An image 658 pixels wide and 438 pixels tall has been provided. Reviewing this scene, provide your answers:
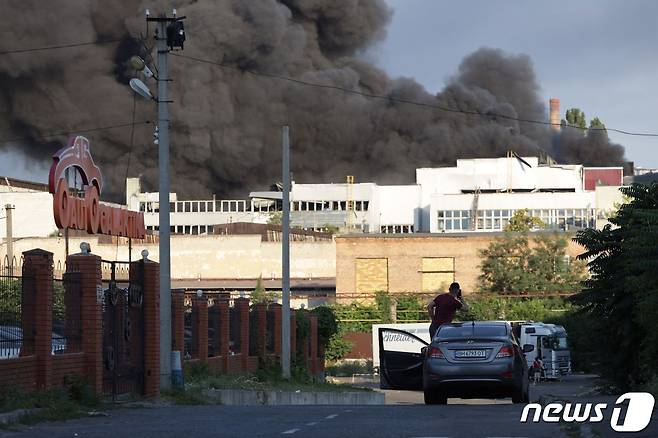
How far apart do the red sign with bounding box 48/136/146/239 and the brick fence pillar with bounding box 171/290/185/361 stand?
2.02 meters

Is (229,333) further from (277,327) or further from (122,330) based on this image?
(122,330)

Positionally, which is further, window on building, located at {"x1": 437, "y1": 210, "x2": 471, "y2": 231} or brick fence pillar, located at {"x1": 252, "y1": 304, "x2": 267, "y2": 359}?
window on building, located at {"x1": 437, "y1": 210, "x2": 471, "y2": 231}

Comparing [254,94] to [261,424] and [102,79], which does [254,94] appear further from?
[261,424]

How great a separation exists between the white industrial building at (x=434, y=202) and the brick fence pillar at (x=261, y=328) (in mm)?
71634

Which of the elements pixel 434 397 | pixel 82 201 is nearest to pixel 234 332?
pixel 82 201

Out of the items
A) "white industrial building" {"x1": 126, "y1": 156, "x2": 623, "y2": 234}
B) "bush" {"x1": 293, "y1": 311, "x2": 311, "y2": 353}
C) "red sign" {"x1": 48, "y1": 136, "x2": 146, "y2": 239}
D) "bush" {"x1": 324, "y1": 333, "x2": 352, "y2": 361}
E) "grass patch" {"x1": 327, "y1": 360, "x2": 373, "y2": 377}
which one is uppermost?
"white industrial building" {"x1": 126, "y1": 156, "x2": 623, "y2": 234}

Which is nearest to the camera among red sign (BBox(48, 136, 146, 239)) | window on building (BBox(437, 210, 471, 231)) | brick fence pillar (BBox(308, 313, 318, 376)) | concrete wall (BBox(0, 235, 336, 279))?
red sign (BBox(48, 136, 146, 239))

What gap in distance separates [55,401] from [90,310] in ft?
7.52

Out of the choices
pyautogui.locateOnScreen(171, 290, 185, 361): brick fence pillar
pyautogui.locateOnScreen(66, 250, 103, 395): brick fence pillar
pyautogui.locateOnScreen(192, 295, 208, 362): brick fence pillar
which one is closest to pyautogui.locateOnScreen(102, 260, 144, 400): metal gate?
pyautogui.locateOnScreen(66, 250, 103, 395): brick fence pillar

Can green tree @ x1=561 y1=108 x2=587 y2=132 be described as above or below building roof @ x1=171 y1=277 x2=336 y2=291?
above

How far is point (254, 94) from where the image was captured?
9612cm

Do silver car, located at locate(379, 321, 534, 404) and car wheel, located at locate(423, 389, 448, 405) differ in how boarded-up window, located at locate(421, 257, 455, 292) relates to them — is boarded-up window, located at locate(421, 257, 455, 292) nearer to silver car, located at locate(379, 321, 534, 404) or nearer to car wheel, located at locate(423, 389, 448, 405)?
car wheel, located at locate(423, 389, 448, 405)

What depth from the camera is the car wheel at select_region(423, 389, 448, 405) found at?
20219 millimetres

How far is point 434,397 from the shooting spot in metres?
20.4
